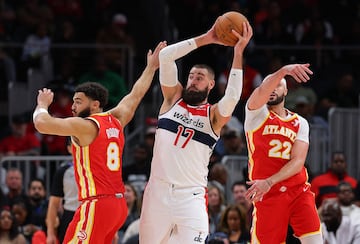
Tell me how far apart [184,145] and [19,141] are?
7712 mm

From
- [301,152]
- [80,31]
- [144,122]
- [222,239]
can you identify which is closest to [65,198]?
[222,239]

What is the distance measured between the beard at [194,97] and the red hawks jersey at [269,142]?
0.57 m

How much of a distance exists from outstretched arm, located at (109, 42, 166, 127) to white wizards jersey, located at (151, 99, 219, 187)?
14.1 inches

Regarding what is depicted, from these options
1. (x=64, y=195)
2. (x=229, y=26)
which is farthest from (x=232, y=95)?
(x=64, y=195)

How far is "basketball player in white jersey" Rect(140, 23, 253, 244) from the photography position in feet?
42.6

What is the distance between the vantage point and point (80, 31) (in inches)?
928

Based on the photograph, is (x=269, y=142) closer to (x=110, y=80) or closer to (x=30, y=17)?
(x=110, y=80)

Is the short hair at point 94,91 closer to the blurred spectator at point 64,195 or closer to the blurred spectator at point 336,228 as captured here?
the blurred spectator at point 64,195

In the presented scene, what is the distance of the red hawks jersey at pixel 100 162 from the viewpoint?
1262 cm

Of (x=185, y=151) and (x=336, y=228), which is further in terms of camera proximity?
(x=336, y=228)

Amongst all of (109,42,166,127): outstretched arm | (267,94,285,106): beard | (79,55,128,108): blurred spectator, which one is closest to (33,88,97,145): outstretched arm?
(109,42,166,127): outstretched arm

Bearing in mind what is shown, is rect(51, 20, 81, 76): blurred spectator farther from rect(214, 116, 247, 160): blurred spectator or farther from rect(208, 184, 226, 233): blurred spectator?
rect(208, 184, 226, 233): blurred spectator

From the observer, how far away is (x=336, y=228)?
16859 millimetres

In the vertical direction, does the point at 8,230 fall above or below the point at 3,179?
below
